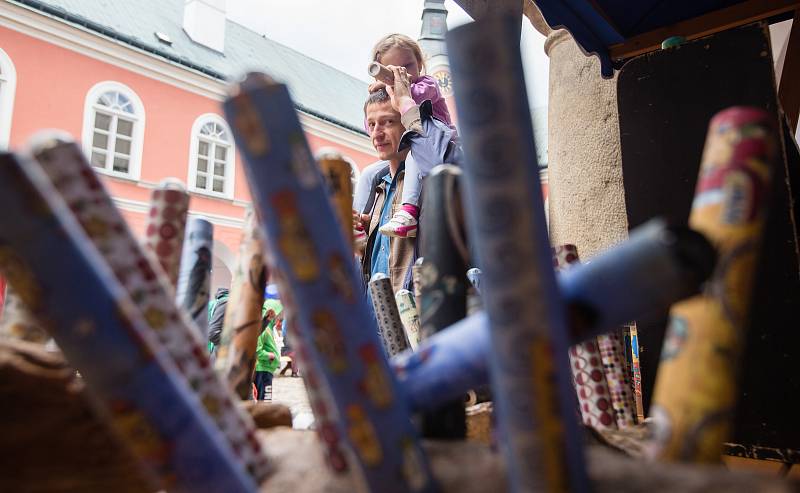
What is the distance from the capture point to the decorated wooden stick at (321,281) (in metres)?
0.23

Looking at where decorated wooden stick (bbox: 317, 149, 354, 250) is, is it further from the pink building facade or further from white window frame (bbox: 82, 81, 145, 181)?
white window frame (bbox: 82, 81, 145, 181)

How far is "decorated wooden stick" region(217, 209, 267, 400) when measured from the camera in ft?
1.44

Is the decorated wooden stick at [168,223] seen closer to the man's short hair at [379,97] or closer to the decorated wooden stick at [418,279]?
the decorated wooden stick at [418,279]

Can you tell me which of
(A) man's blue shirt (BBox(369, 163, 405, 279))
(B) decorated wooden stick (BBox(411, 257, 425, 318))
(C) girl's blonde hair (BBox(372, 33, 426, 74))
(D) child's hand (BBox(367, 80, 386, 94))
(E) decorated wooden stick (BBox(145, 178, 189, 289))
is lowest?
(B) decorated wooden stick (BBox(411, 257, 425, 318))

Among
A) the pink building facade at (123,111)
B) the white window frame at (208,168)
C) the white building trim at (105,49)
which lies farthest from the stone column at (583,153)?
the white window frame at (208,168)

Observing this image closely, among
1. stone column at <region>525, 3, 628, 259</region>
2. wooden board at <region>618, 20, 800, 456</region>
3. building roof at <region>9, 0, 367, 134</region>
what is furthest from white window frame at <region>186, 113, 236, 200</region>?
wooden board at <region>618, 20, 800, 456</region>

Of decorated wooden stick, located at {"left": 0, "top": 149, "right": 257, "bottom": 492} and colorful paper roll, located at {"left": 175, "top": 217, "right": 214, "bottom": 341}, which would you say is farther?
colorful paper roll, located at {"left": 175, "top": 217, "right": 214, "bottom": 341}

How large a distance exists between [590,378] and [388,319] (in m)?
0.22

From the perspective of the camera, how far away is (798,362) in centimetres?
102

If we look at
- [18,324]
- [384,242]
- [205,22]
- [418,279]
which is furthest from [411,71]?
A: [205,22]

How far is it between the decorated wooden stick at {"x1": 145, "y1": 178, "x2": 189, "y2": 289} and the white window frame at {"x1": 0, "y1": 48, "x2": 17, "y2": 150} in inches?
248

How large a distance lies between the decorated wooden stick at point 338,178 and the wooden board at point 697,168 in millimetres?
926

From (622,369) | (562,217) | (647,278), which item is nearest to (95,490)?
(647,278)

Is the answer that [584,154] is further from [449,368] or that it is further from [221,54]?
[221,54]
